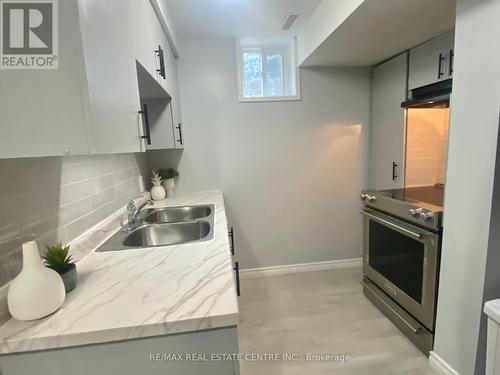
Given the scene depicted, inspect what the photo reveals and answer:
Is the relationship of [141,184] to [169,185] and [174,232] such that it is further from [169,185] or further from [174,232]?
[174,232]

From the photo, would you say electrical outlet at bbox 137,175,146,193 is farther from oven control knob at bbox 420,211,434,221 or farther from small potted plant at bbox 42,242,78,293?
oven control knob at bbox 420,211,434,221

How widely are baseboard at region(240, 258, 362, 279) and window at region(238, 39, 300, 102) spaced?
179cm

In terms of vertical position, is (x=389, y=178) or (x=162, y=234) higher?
(x=389, y=178)

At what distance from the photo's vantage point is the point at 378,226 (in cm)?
208

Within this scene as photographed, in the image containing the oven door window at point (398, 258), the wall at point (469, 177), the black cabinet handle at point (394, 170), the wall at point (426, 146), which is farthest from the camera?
the black cabinet handle at point (394, 170)

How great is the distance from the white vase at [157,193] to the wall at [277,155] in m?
0.27

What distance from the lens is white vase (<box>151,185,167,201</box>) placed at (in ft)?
7.94

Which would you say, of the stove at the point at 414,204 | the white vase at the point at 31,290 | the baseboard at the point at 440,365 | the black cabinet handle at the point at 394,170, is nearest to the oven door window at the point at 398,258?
the stove at the point at 414,204

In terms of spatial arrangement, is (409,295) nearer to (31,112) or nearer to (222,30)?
(31,112)

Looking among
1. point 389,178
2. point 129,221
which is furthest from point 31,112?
point 389,178

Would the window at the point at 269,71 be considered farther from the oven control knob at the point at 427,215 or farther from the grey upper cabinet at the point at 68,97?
the grey upper cabinet at the point at 68,97

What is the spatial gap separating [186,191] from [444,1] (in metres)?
2.35

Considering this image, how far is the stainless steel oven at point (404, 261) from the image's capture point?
1611 millimetres

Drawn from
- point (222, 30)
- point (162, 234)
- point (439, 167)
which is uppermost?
point (222, 30)
